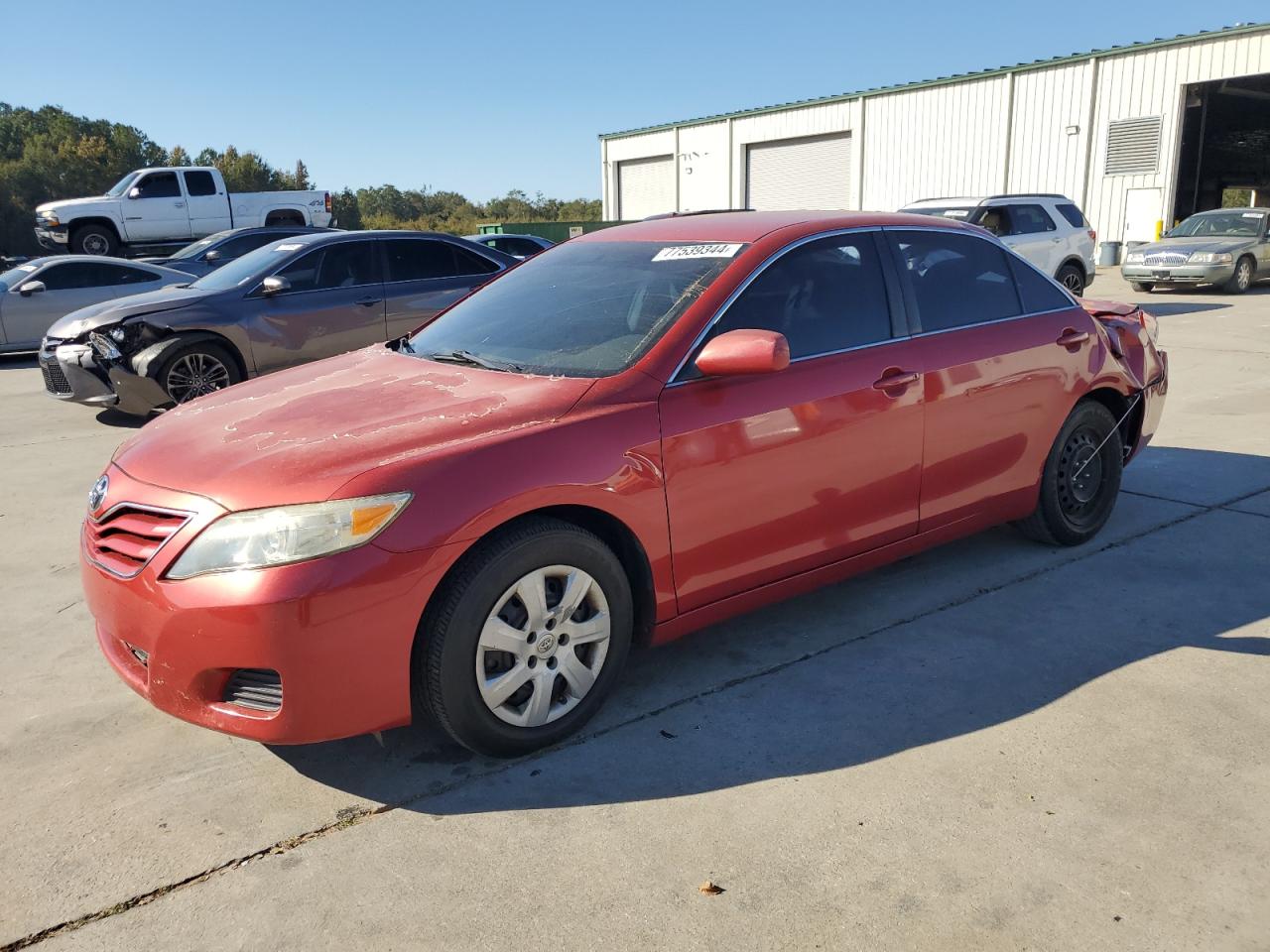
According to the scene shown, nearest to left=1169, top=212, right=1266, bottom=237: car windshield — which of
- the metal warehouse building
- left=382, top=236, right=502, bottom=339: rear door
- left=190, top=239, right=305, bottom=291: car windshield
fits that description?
the metal warehouse building

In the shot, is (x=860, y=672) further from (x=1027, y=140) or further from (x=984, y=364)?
(x=1027, y=140)

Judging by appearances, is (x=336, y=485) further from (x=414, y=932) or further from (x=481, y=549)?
(x=414, y=932)

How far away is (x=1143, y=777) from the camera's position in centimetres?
294

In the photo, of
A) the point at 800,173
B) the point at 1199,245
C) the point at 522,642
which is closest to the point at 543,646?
the point at 522,642

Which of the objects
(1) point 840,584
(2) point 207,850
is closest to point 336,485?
(2) point 207,850

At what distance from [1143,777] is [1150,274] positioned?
17.8m

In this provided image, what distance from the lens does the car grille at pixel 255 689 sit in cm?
275

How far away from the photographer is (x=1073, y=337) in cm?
460

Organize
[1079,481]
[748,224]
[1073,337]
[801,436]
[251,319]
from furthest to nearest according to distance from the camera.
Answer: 1. [251,319]
2. [1079,481]
3. [1073,337]
4. [748,224]
5. [801,436]

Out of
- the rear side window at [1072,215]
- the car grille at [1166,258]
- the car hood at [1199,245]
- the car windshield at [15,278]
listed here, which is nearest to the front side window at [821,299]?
the car windshield at [15,278]

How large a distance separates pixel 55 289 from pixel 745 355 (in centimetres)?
1228

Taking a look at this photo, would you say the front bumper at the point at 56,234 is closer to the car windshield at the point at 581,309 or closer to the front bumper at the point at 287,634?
the car windshield at the point at 581,309

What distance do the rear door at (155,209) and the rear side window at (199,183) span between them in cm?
22

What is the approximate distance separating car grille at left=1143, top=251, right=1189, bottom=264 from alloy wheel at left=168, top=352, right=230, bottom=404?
1658 centimetres
